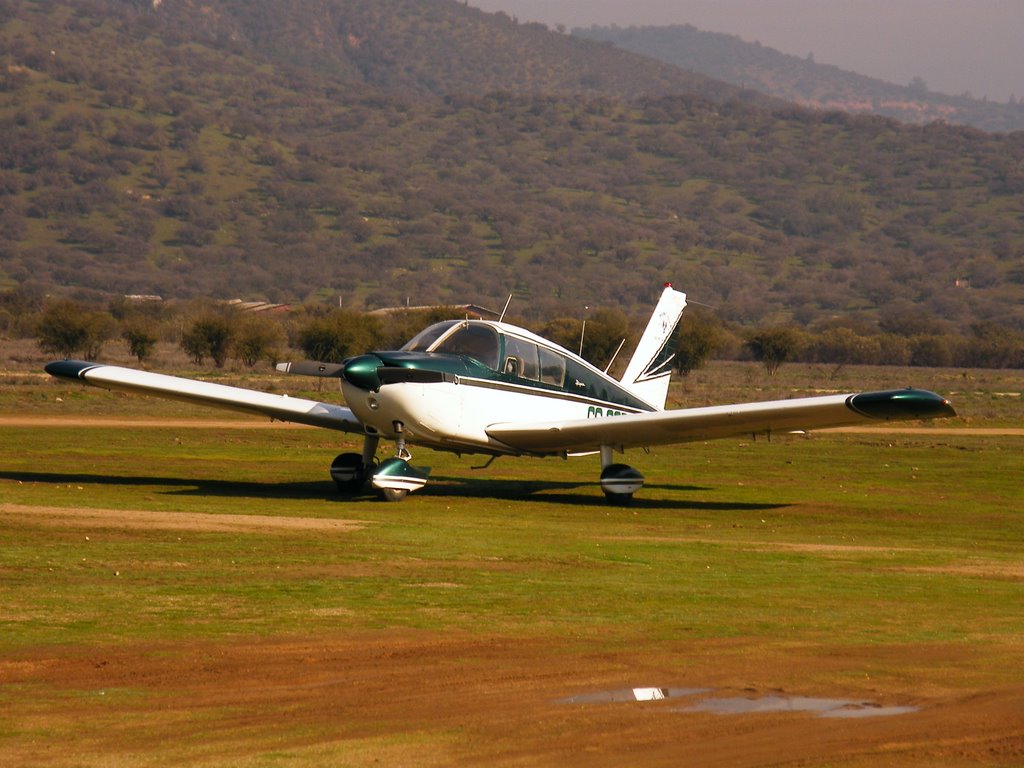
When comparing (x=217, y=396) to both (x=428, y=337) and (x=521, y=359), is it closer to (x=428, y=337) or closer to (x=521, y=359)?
(x=428, y=337)

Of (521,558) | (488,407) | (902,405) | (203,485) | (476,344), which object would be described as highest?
(902,405)

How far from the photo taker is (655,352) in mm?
25531

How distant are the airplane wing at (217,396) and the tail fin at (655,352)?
18.0 feet

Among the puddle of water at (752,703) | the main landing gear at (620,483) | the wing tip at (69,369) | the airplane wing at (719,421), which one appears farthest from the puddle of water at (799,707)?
the wing tip at (69,369)

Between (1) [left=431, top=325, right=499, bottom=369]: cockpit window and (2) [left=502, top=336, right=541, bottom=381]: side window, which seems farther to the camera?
(2) [left=502, top=336, right=541, bottom=381]: side window

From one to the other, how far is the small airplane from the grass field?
97 centimetres

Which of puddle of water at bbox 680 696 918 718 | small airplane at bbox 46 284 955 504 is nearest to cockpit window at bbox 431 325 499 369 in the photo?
small airplane at bbox 46 284 955 504

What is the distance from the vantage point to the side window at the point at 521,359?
2142 centimetres

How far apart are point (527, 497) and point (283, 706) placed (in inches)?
572

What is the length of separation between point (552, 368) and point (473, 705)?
14.2 meters

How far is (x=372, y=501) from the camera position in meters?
20.7

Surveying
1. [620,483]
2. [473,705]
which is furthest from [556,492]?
[473,705]

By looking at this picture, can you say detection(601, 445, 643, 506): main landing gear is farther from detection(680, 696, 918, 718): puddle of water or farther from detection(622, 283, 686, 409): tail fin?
detection(680, 696, 918, 718): puddle of water

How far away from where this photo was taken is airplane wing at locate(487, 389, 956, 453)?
1848 centimetres
